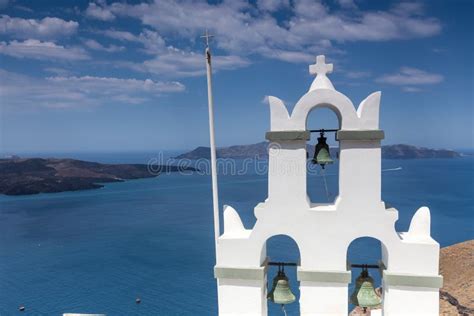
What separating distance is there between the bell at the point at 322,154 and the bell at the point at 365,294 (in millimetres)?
1990

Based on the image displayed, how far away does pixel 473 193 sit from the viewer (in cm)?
9656

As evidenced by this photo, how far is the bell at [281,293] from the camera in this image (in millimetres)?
6656

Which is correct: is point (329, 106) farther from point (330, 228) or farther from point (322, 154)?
point (330, 228)

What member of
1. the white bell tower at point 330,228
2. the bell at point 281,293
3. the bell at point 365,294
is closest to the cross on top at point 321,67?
the white bell tower at point 330,228

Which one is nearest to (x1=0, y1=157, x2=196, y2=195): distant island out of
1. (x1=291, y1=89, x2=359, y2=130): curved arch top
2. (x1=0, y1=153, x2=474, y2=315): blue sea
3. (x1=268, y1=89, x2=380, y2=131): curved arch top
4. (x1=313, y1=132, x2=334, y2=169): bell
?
(x1=0, y1=153, x2=474, y2=315): blue sea

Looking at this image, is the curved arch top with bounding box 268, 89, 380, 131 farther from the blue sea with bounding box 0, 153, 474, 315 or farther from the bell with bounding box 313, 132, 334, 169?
the blue sea with bounding box 0, 153, 474, 315

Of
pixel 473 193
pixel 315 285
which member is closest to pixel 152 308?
pixel 315 285

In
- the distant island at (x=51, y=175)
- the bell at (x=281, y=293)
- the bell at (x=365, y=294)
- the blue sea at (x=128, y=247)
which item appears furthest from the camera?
the distant island at (x=51, y=175)

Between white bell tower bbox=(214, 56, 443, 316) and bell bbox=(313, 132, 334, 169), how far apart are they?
2.57 ft

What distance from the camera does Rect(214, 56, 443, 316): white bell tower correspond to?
588cm

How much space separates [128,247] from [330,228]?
1916 inches

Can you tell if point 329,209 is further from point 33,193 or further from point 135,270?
point 33,193

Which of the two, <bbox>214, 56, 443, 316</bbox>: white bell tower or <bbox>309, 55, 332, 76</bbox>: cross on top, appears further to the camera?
<bbox>309, 55, 332, 76</bbox>: cross on top

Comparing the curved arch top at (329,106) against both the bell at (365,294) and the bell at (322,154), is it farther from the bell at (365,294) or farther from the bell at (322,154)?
the bell at (365,294)
